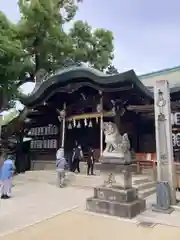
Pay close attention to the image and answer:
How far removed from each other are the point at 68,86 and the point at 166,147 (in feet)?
24.6

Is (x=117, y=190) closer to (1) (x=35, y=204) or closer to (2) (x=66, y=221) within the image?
(2) (x=66, y=221)

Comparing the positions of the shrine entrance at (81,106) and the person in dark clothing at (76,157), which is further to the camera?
the person in dark clothing at (76,157)

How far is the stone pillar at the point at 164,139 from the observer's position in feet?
25.1

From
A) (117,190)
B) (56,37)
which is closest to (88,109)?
(56,37)

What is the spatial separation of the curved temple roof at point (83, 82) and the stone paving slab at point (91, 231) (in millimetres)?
6824

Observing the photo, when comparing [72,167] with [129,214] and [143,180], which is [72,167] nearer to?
[143,180]

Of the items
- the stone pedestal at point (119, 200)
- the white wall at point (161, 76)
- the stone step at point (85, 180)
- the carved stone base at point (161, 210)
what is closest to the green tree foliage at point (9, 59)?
the stone step at point (85, 180)

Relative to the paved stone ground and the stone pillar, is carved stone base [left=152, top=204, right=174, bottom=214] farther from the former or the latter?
the stone pillar

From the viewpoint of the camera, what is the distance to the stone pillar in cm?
765

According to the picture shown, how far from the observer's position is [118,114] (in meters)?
13.2

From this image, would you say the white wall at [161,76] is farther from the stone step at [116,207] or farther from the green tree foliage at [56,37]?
the stone step at [116,207]

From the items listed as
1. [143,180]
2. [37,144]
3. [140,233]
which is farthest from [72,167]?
[140,233]

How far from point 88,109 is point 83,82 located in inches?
120

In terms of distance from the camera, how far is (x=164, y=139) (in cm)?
792
